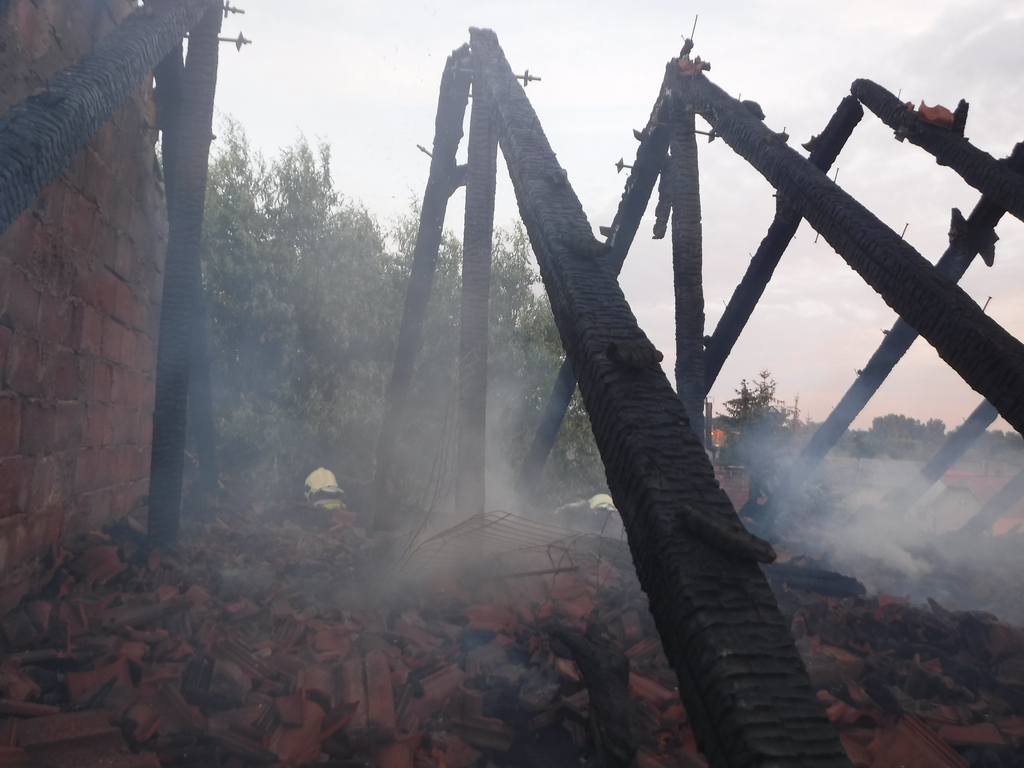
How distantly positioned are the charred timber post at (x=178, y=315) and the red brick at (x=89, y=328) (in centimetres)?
50

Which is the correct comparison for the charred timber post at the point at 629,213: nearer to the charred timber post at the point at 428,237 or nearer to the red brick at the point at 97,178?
the charred timber post at the point at 428,237

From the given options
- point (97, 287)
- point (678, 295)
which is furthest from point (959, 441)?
point (97, 287)

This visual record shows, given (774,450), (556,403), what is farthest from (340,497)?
(774,450)

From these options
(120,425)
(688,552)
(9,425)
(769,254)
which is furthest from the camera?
(769,254)

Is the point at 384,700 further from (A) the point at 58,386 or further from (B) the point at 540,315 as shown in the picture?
(B) the point at 540,315

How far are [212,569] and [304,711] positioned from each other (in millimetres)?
2675

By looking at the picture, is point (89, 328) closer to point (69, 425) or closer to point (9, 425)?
point (69, 425)

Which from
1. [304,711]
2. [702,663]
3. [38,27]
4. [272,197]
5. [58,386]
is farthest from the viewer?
[272,197]

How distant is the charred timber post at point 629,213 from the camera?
720 centimetres

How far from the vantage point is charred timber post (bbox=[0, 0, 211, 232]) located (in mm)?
2807

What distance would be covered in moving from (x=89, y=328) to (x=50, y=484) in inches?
52.0

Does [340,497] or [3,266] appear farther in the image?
[340,497]

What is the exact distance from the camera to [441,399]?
1578cm

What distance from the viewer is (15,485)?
14.0ft
